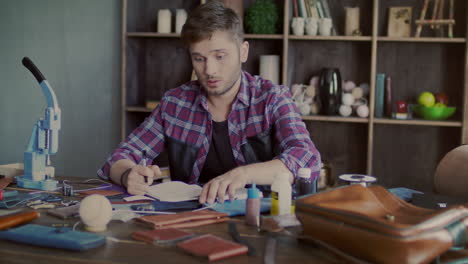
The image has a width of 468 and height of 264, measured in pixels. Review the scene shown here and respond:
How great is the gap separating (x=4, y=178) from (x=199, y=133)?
800mm

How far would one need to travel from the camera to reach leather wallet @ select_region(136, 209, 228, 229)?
1.38 meters

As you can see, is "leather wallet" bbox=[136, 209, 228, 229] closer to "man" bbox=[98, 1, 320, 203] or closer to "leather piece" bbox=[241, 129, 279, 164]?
"man" bbox=[98, 1, 320, 203]

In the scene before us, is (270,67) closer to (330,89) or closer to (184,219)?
(330,89)

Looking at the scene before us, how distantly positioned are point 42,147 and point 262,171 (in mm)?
791

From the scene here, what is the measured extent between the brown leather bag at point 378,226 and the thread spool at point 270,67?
238 cm

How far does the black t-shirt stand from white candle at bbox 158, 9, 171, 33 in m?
1.75

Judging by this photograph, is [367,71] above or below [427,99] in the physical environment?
above

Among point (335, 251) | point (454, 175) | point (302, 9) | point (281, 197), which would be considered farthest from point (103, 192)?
point (302, 9)

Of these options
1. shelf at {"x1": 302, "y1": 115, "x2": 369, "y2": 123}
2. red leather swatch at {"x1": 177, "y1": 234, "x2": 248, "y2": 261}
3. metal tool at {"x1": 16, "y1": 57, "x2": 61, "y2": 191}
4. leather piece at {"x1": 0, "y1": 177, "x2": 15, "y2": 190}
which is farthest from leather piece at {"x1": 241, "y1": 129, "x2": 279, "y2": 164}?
shelf at {"x1": 302, "y1": 115, "x2": 369, "y2": 123}

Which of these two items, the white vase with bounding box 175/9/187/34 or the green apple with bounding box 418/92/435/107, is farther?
the white vase with bounding box 175/9/187/34

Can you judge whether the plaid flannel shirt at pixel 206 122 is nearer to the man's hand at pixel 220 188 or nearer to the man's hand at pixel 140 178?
the man's hand at pixel 140 178

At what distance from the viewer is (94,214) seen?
134 cm

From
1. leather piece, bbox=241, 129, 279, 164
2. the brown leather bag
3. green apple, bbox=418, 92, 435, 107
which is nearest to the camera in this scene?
the brown leather bag

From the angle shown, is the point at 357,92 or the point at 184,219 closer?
the point at 184,219
